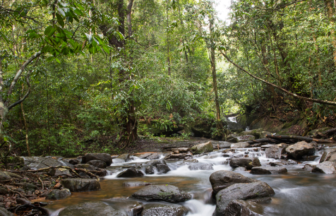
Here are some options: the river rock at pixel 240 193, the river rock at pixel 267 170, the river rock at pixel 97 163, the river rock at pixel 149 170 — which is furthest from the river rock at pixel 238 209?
the river rock at pixel 97 163

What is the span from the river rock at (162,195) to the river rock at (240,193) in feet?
2.44

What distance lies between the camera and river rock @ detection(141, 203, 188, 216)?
3361 millimetres

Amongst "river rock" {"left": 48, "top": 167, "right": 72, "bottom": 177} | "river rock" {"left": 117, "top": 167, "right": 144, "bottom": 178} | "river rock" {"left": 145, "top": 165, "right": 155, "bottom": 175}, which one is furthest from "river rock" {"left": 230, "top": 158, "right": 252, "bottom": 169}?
"river rock" {"left": 48, "top": 167, "right": 72, "bottom": 177}

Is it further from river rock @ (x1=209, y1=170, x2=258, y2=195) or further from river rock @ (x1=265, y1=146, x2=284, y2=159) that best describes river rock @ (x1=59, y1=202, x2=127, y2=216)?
river rock @ (x1=265, y1=146, x2=284, y2=159)

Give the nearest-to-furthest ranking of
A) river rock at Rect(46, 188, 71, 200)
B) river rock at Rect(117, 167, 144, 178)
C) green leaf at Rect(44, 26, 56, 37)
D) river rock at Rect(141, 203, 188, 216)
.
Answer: green leaf at Rect(44, 26, 56, 37) < river rock at Rect(141, 203, 188, 216) < river rock at Rect(46, 188, 71, 200) < river rock at Rect(117, 167, 144, 178)

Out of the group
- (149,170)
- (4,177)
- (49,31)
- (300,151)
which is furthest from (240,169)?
(49,31)

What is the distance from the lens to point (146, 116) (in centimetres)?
1206

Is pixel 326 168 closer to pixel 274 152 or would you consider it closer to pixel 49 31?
pixel 274 152

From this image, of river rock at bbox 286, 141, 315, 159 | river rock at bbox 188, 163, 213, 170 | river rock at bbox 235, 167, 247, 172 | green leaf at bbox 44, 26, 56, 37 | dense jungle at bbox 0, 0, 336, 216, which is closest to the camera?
green leaf at bbox 44, 26, 56, 37

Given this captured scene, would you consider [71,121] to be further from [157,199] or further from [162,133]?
[157,199]

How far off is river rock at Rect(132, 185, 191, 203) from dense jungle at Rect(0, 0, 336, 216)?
2cm

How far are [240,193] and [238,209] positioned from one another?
20.8 inches

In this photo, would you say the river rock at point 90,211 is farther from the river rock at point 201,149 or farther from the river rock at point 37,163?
the river rock at point 201,149

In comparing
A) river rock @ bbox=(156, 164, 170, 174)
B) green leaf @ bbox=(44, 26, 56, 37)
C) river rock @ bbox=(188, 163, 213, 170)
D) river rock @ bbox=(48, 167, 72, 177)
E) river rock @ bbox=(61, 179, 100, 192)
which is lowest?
river rock @ bbox=(188, 163, 213, 170)
